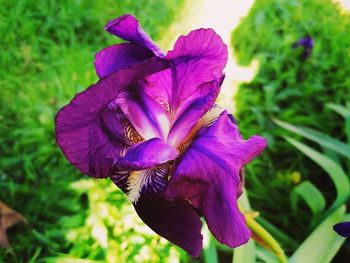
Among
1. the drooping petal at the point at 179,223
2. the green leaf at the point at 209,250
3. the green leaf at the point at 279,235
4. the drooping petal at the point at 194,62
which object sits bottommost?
the green leaf at the point at 279,235

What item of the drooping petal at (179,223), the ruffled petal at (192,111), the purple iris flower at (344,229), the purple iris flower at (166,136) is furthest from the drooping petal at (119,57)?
the purple iris flower at (344,229)

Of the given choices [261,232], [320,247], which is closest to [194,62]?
[261,232]

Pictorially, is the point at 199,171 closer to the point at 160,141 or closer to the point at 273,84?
the point at 160,141

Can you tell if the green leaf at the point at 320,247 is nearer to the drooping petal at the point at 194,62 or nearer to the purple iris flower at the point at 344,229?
the purple iris flower at the point at 344,229

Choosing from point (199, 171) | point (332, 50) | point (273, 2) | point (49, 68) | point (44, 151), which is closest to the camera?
point (199, 171)

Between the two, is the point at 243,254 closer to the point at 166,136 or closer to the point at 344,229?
the point at 344,229

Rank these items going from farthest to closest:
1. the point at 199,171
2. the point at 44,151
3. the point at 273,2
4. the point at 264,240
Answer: the point at 273,2, the point at 44,151, the point at 264,240, the point at 199,171

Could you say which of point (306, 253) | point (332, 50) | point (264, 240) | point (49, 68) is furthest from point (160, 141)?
point (332, 50)
